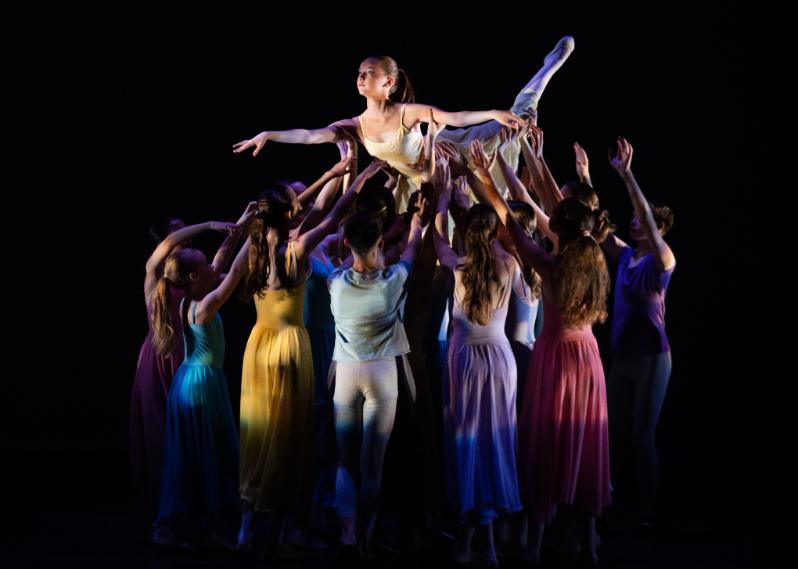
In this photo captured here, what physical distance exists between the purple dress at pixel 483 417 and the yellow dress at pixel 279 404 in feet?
2.17

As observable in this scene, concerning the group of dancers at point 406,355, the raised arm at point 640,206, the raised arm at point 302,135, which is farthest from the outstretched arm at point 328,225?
the raised arm at point 640,206

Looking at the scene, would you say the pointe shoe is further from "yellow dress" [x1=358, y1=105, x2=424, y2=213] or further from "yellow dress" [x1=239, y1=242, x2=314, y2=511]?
"yellow dress" [x1=358, y1=105, x2=424, y2=213]

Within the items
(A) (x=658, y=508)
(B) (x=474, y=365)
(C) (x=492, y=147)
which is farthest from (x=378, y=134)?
(A) (x=658, y=508)

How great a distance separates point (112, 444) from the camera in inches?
274

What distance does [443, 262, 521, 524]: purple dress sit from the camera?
4.19 m

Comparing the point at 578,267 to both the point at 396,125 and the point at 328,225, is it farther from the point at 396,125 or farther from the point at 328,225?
the point at 396,125

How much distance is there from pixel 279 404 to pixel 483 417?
0.89 meters

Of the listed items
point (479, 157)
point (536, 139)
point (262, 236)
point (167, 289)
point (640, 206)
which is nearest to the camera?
point (262, 236)

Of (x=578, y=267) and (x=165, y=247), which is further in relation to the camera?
(x=165, y=247)

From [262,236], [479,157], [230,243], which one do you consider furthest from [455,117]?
[230,243]

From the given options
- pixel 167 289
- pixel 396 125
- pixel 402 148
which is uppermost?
pixel 396 125

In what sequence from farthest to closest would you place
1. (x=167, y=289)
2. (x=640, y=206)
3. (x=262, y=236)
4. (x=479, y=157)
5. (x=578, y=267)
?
(x=479, y=157), (x=167, y=289), (x=640, y=206), (x=262, y=236), (x=578, y=267)

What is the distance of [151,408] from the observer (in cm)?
492

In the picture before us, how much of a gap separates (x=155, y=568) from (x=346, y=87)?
3.55 meters
